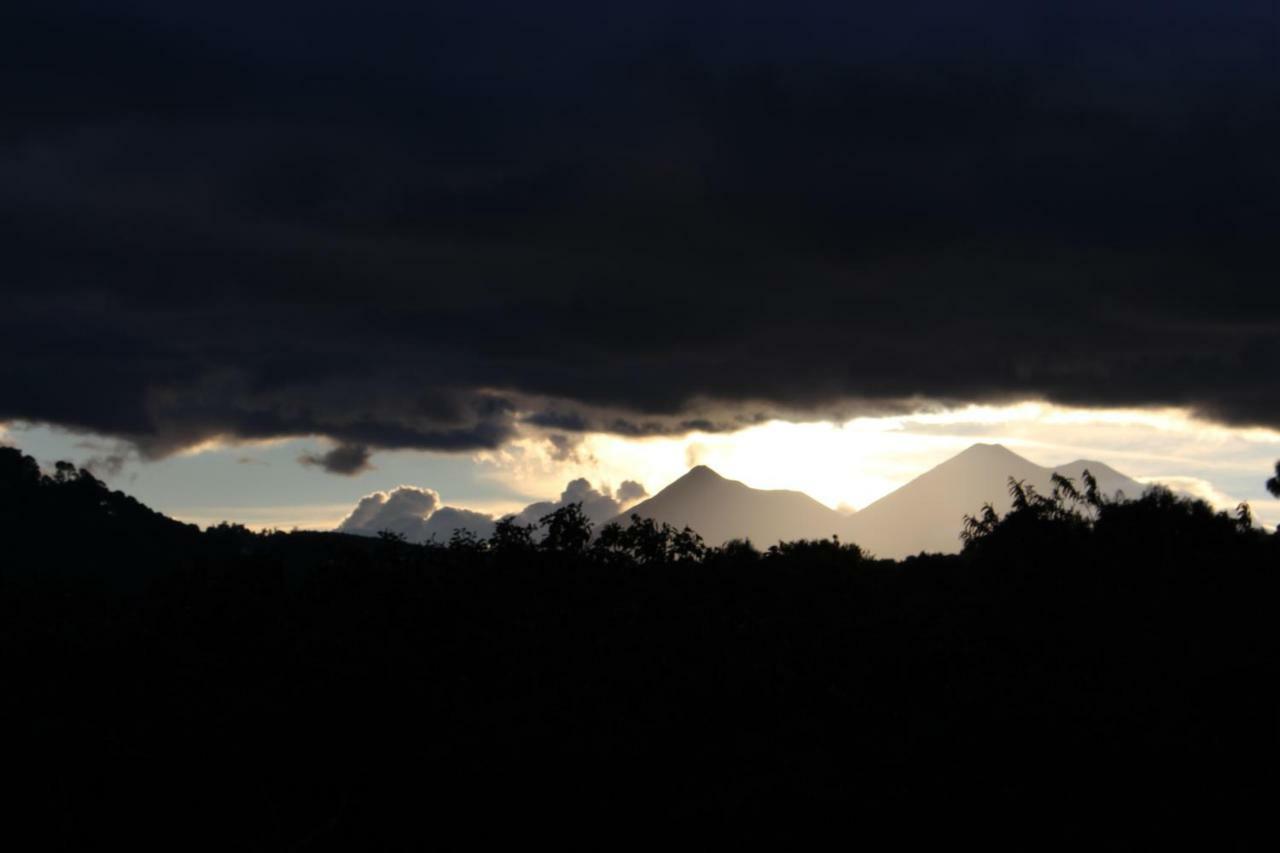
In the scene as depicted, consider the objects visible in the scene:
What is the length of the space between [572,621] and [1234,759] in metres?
13.6

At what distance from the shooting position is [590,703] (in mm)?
23016

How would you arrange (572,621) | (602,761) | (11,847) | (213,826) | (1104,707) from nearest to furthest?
(11,847), (213,826), (602,761), (1104,707), (572,621)

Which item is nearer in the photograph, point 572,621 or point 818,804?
point 818,804

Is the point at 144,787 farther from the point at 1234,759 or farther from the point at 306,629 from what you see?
the point at 1234,759

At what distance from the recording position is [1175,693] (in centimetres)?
2545

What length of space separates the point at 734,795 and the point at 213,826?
340 inches

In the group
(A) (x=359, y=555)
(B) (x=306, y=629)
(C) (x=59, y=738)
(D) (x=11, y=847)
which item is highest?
(A) (x=359, y=555)

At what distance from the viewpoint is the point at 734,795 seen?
65.7 ft

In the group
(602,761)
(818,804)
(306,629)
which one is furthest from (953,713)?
(306,629)

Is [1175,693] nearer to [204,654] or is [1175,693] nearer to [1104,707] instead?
[1104,707]

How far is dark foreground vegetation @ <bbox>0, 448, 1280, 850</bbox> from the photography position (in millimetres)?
19844

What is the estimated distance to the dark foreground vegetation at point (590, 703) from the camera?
65.1 ft

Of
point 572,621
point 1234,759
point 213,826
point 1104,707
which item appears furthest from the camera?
point 572,621

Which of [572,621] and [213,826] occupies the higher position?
[572,621]
